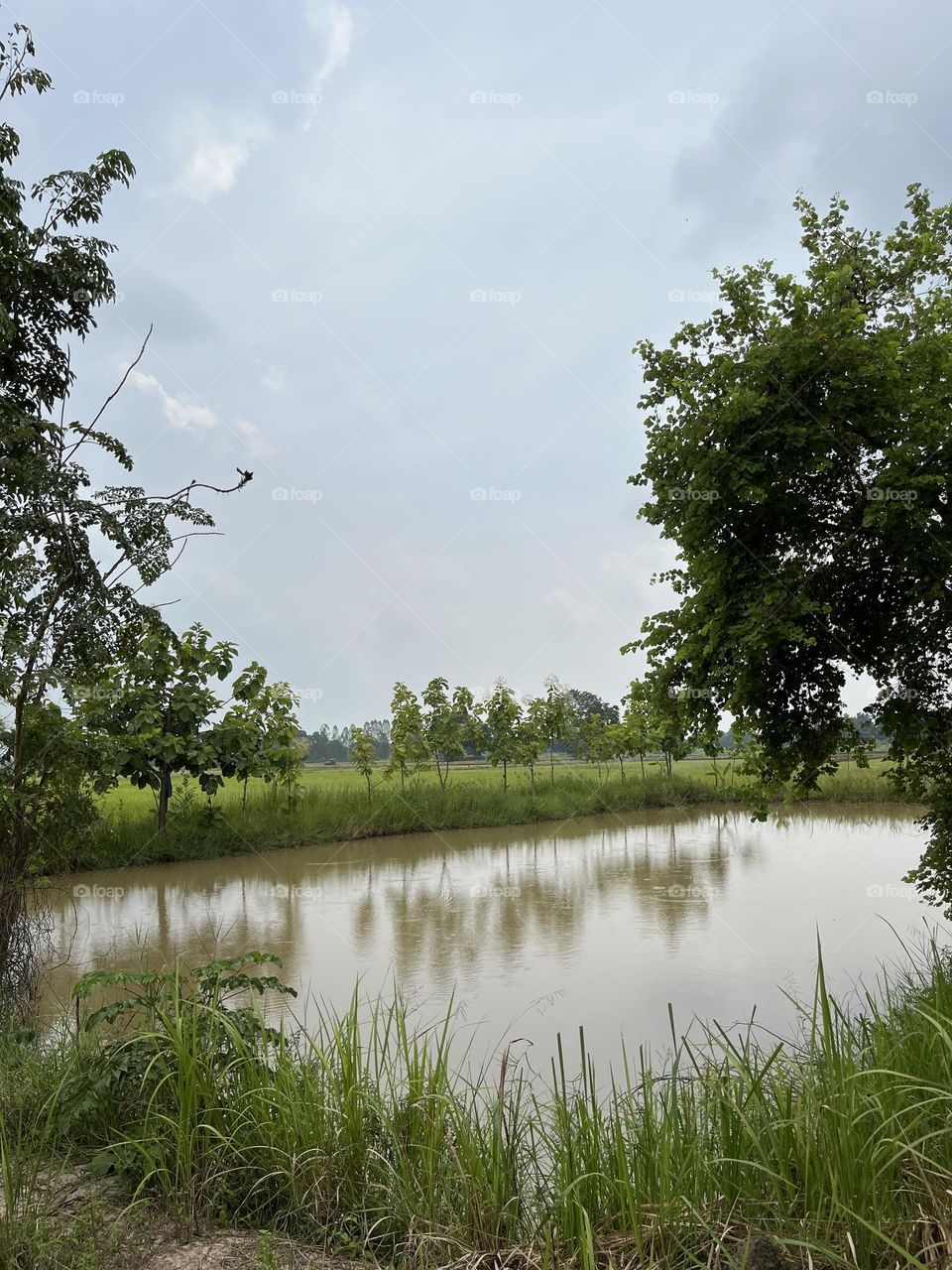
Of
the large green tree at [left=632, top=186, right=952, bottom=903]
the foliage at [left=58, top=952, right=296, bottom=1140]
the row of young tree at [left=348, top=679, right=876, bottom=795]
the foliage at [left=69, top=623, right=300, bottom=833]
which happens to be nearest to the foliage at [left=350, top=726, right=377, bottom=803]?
the row of young tree at [left=348, top=679, right=876, bottom=795]

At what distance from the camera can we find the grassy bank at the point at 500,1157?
7.41ft

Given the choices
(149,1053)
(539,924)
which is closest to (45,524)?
(149,1053)

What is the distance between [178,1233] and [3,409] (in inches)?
165

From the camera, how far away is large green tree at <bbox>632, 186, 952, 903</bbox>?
6.30 m

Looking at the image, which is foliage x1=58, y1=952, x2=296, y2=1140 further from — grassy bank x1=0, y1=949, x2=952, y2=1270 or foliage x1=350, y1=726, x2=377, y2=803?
foliage x1=350, y1=726, x2=377, y2=803

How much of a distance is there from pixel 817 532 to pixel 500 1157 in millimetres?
5540

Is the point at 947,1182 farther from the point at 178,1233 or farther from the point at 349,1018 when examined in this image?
the point at 178,1233

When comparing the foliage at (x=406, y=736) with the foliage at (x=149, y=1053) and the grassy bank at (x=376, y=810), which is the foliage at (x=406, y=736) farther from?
the foliage at (x=149, y=1053)

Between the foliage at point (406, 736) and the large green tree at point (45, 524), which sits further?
the foliage at point (406, 736)

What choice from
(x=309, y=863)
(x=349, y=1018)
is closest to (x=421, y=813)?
(x=309, y=863)

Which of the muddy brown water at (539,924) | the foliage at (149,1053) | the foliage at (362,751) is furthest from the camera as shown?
the foliage at (362,751)

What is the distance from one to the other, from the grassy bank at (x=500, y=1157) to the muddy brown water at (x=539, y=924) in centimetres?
49

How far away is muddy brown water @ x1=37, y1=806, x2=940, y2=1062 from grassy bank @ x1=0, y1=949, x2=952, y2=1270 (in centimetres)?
49

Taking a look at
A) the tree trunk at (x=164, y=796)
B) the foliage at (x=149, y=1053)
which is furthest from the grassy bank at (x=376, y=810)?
the foliage at (x=149, y=1053)
